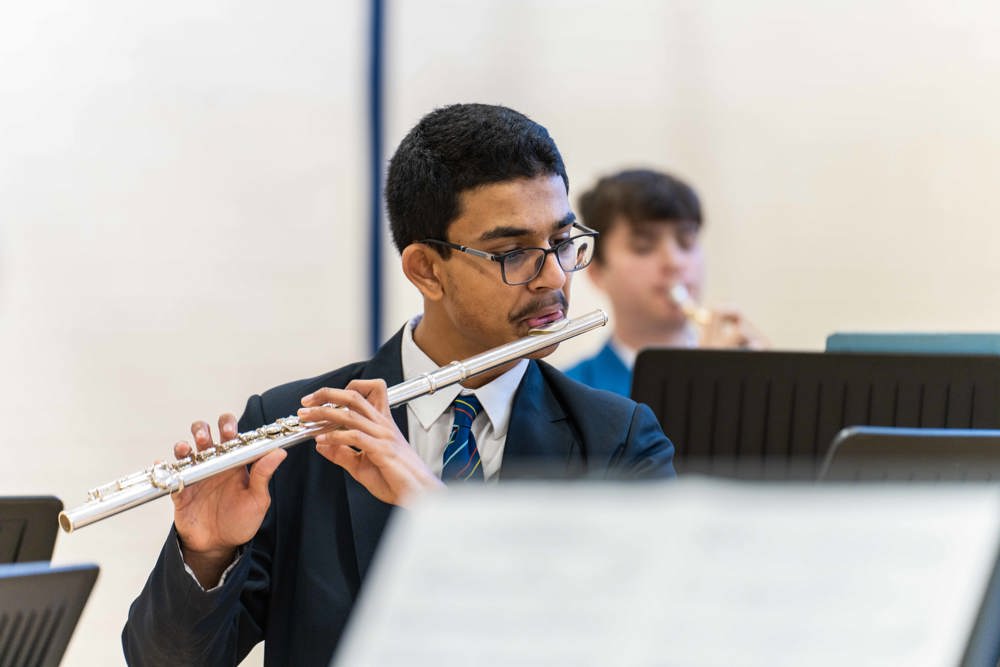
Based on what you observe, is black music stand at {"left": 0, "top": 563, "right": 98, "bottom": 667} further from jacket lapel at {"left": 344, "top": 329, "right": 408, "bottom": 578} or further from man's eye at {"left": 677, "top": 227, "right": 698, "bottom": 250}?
man's eye at {"left": 677, "top": 227, "right": 698, "bottom": 250}

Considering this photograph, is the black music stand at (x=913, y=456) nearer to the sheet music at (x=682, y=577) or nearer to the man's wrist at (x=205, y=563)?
the sheet music at (x=682, y=577)

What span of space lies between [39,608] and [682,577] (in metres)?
0.45

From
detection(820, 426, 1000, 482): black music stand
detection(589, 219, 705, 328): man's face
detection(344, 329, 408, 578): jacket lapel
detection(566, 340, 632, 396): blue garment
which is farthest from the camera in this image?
detection(589, 219, 705, 328): man's face

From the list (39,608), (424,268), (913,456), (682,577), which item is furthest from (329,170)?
(682,577)

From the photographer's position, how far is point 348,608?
1.39m

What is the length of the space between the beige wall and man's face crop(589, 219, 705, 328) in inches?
16.3

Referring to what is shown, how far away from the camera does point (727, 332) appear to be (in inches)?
121

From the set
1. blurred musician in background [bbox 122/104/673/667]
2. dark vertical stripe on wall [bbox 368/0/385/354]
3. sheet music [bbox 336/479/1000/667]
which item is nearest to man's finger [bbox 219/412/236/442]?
blurred musician in background [bbox 122/104/673/667]

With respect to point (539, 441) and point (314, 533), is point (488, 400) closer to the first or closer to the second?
point (539, 441)

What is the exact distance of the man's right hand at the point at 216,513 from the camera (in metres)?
1.31

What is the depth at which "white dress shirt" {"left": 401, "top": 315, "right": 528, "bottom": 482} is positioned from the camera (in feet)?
4.95

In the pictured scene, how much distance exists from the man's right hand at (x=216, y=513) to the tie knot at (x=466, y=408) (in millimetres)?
267

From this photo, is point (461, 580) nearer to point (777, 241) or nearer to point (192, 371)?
point (192, 371)

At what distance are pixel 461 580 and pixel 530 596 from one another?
0.12ft
